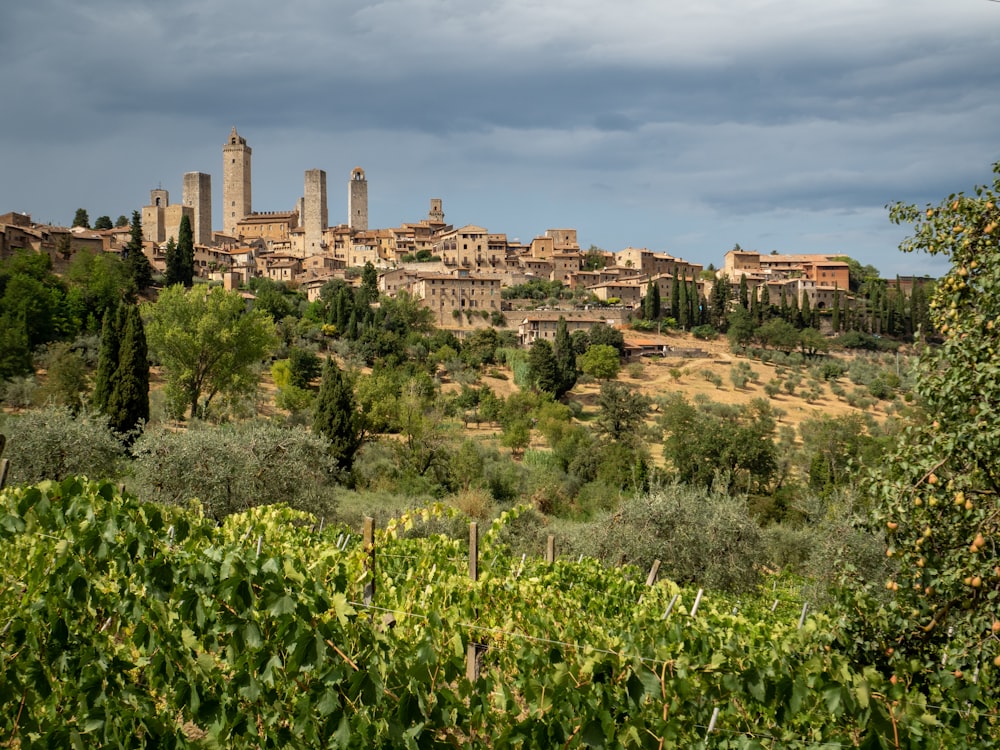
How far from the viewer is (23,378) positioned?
108 feet

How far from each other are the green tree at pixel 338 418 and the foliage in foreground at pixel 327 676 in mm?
21215

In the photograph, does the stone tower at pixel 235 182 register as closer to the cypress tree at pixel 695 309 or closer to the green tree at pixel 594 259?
the green tree at pixel 594 259

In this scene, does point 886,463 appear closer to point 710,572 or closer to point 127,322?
point 710,572

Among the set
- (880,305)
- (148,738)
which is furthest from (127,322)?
(880,305)

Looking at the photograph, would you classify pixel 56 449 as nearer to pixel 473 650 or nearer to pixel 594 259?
pixel 473 650

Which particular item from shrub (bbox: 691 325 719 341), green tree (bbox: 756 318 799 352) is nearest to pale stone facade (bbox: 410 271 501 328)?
shrub (bbox: 691 325 719 341)

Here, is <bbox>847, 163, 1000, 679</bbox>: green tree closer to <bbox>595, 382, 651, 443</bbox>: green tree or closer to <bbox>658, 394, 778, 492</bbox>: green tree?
<bbox>658, 394, 778, 492</bbox>: green tree

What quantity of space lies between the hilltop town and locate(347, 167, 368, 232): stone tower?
5.4 inches

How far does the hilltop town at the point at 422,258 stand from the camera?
7175 centimetres

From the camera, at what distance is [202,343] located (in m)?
30.4

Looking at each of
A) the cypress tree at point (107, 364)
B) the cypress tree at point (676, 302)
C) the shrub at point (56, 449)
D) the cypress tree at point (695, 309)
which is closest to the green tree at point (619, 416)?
the cypress tree at point (107, 364)

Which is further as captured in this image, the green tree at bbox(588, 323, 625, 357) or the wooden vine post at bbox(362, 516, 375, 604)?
the green tree at bbox(588, 323, 625, 357)

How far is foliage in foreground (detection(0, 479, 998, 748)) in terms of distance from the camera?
3.49 meters

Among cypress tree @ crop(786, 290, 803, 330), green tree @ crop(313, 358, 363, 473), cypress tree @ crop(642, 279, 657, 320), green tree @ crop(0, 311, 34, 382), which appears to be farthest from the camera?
cypress tree @ crop(642, 279, 657, 320)
